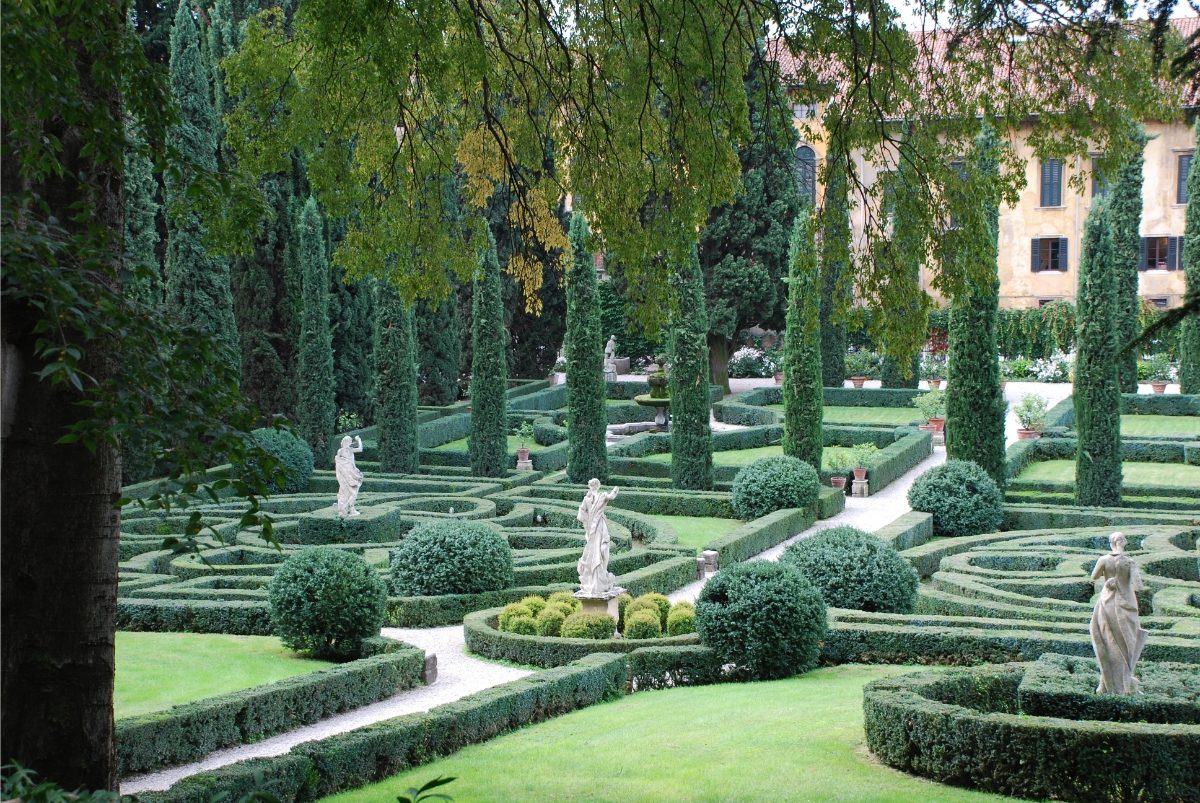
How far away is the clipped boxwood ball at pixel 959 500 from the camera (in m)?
24.3

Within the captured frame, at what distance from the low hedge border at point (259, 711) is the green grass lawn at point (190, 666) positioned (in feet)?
2.66

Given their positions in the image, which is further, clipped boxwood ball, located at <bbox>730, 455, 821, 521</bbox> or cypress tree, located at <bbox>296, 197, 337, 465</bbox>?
cypress tree, located at <bbox>296, 197, 337, 465</bbox>

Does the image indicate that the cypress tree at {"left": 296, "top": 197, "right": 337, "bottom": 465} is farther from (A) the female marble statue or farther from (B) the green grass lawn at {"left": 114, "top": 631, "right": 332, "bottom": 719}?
(A) the female marble statue

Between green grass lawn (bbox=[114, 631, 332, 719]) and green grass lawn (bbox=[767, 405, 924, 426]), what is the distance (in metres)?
23.3

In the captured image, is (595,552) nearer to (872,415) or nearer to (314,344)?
(314,344)

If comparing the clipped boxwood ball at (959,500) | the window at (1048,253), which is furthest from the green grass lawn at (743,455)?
the window at (1048,253)

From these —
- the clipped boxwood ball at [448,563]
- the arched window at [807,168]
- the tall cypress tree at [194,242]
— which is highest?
the arched window at [807,168]

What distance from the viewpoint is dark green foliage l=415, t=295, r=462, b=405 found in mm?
39719

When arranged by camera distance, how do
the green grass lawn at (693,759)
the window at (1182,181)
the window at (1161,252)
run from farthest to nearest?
the window at (1161,252) < the window at (1182,181) < the green grass lawn at (693,759)

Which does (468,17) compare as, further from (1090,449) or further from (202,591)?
(1090,449)

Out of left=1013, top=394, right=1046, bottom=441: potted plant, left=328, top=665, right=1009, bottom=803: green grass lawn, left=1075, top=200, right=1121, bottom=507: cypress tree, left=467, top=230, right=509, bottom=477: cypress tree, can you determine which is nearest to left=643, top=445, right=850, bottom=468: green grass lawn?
left=467, top=230, right=509, bottom=477: cypress tree

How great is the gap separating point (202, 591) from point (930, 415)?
74.7 feet

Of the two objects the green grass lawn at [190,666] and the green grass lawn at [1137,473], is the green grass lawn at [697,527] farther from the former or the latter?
the green grass lawn at [190,666]

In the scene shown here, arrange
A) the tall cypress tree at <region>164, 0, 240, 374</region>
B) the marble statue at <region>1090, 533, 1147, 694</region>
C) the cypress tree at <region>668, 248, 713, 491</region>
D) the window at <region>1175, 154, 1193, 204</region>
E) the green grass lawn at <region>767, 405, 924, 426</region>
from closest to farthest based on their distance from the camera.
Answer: the marble statue at <region>1090, 533, 1147, 694</region> < the cypress tree at <region>668, 248, 713, 491</region> < the tall cypress tree at <region>164, 0, 240, 374</region> < the green grass lawn at <region>767, 405, 924, 426</region> < the window at <region>1175, 154, 1193, 204</region>
